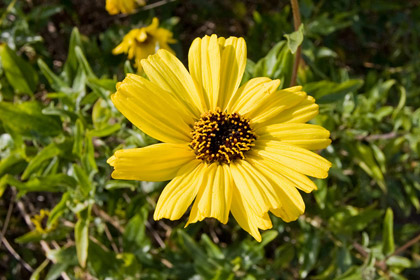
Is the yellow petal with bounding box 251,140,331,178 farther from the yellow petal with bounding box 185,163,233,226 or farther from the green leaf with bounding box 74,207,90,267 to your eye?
the green leaf with bounding box 74,207,90,267

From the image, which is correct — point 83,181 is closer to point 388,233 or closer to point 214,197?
point 214,197

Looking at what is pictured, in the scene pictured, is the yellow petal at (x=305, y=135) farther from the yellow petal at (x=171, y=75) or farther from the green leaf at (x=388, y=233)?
the green leaf at (x=388, y=233)

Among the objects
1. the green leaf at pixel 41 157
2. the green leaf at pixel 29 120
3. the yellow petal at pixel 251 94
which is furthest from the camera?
the green leaf at pixel 29 120

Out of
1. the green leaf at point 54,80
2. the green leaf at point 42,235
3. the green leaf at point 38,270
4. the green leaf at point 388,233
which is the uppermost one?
the green leaf at point 54,80

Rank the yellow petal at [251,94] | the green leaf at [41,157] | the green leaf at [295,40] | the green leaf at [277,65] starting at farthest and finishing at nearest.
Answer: the green leaf at [41,157], the green leaf at [277,65], the yellow petal at [251,94], the green leaf at [295,40]

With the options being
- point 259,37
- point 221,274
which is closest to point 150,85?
point 221,274

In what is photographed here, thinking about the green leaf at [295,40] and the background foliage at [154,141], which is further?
the background foliage at [154,141]

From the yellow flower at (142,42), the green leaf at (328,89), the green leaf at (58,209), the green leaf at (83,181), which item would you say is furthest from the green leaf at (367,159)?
the green leaf at (58,209)

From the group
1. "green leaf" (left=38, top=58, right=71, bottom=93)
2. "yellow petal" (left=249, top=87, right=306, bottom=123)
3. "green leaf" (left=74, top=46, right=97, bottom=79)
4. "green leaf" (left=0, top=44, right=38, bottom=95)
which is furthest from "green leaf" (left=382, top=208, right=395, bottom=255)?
"green leaf" (left=0, top=44, right=38, bottom=95)

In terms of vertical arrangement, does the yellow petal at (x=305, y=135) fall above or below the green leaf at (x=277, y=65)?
below
